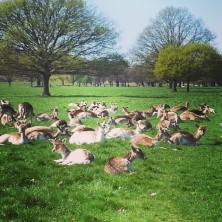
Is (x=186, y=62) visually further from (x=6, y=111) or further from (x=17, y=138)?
(x=17, y=138)

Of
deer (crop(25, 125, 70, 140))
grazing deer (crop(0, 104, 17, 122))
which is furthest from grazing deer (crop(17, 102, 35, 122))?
deer (crop(25, 125, 70, 140))

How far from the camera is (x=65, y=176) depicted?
975 centimetres

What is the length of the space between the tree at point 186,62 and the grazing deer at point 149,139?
4234 cm

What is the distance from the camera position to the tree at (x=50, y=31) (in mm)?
44656

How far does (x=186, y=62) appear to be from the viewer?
5619 cm

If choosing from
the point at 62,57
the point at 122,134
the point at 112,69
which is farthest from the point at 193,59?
the point at 122,134

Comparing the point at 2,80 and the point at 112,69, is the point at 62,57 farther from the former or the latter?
the point at 2,80

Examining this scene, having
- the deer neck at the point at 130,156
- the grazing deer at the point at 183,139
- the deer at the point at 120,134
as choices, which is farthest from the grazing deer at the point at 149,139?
the deer neck at the point at 130,156

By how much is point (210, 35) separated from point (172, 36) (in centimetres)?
795

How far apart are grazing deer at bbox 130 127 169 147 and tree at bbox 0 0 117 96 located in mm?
32215

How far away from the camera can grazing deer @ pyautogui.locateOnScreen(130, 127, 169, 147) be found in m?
14.0

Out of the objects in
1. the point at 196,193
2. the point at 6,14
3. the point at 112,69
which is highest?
the point at 6,14

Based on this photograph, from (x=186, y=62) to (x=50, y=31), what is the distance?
21.4 m

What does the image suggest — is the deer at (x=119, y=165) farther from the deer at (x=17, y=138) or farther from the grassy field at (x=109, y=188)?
the deer at (x=17, y=138)
